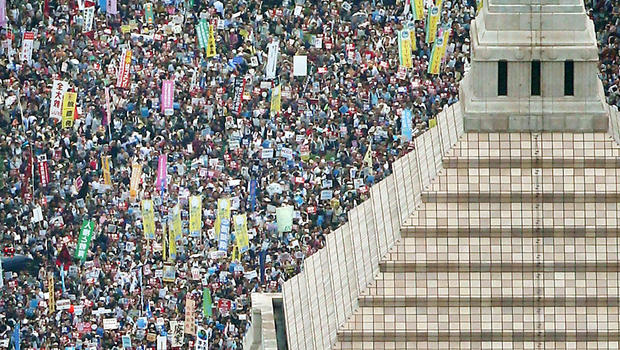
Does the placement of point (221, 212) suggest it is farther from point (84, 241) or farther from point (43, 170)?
point (43, 170)

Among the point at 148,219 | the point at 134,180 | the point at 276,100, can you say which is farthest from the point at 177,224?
the point at 276,100

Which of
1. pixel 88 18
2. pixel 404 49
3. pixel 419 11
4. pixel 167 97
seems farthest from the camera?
pixel 88 18

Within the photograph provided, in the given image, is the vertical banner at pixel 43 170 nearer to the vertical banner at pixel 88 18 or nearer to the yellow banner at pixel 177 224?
the yellow banner at pixel 177 224

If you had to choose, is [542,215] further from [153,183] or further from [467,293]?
[153,183]

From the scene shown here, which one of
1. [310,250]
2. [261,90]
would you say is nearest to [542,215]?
[310,250]

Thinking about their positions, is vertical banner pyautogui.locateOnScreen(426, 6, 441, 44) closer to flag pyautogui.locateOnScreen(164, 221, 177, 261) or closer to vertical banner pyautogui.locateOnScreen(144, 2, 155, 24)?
vertical banner pyautogui.locateOnScreen(144, 2, 155, 24)

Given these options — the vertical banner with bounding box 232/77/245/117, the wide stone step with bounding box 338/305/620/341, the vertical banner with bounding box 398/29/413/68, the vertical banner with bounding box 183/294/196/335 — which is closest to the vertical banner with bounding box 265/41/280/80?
the vertical banner with bounding box 232/77/245/117
